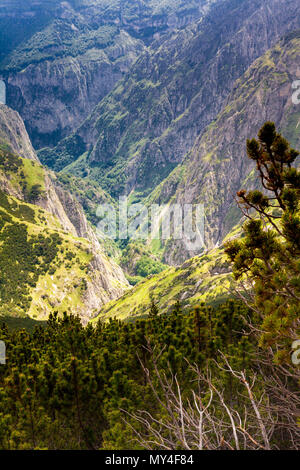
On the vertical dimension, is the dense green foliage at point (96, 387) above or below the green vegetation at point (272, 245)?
below

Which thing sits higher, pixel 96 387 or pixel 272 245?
pixel 272 245

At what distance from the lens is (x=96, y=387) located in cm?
3086

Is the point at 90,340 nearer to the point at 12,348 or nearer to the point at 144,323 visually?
the point at 12,348

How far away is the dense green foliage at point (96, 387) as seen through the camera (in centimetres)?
2683

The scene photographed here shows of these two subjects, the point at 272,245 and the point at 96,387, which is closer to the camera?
the point at 272,245

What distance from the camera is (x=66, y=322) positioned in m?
50.3

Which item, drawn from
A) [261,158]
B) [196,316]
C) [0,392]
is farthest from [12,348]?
[261,158]

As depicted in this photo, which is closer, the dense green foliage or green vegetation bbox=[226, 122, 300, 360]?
green vegetation bbox=[226, 122, 300, 360]

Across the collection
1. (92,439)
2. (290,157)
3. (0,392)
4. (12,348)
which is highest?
(290,157)

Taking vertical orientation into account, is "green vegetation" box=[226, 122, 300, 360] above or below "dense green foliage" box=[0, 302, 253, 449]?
above

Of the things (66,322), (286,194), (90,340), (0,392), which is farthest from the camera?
(66,322)

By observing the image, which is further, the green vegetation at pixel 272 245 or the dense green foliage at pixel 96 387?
the dense green foliage at pixel 96 387

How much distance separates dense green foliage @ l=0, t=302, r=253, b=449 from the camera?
26.8 meters
